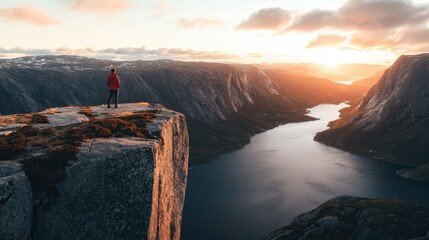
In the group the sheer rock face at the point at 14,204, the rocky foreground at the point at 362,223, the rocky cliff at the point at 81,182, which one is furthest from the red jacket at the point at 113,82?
the rocky foreground at the point at 362,223

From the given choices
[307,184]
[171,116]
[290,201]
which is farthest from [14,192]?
[307,184]

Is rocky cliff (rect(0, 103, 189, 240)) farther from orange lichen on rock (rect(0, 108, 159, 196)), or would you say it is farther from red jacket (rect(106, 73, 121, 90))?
red jacket (rect(106, 73, 121, 90))

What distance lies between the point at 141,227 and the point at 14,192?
9593 mm

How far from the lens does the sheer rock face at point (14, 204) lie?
21594 mm

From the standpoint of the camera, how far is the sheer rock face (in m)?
21.6

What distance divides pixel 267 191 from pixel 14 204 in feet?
446

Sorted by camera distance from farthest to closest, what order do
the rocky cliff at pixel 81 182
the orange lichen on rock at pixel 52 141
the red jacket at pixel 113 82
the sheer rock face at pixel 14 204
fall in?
the red jacket at pixel 113 82 → the orange lichen on rock at pixel 52 141 → the rocky cliff at pixel 81 182 → the sheer rock face at pixel 14 204

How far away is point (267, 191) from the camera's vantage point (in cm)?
14988

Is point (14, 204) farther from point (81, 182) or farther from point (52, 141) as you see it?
point (52, 141)

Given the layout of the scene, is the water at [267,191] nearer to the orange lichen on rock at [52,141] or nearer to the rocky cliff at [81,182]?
the orange lichen on rock at [52,141]

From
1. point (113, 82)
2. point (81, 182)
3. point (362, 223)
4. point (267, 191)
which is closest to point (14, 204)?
point (81, 182)

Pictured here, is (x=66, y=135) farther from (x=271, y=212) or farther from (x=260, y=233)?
(x=271, y=212)

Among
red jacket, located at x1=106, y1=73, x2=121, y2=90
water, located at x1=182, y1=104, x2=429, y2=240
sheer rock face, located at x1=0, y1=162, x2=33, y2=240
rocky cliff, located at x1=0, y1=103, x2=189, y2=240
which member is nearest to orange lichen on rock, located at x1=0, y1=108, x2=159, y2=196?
rocky cliff, located at x1=0, y1=103, x2=189, y2=240

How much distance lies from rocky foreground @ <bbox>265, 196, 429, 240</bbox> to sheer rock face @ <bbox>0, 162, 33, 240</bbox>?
83888 millimetres
